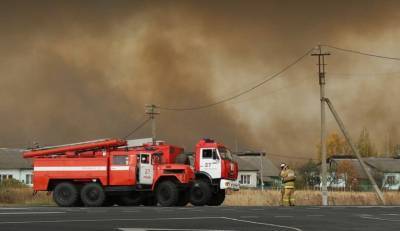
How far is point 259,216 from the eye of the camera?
19.5 metres

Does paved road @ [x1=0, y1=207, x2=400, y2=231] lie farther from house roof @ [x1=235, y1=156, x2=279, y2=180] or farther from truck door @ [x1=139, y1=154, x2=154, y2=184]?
house roof @ [x1=235, y1=156, x2=279, y2=180]

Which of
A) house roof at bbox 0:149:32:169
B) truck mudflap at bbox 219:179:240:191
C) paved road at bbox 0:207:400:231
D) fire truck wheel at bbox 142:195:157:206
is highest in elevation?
house roof at bbox 0:149:32:169

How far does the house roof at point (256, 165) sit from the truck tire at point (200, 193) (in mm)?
76157

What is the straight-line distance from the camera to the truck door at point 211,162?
29.8 m

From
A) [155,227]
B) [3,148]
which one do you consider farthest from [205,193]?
[3,148]

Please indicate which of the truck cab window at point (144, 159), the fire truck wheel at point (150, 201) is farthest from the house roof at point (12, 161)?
the truck cab window at point (144, 159)

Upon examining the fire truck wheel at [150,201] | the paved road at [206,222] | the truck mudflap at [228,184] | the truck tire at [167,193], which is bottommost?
A: the paved road at [206,222]

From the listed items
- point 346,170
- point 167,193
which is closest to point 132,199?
point 167,193

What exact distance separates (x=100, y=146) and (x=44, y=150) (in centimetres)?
264

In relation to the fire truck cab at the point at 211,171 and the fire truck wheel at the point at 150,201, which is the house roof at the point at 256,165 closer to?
the fire truck wheel at the point at 150,201

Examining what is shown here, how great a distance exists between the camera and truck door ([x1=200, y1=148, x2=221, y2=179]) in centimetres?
2981

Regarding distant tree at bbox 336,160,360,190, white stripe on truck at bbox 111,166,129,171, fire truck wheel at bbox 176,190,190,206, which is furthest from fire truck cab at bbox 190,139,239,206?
distant tree at bbox 336,160,360,190

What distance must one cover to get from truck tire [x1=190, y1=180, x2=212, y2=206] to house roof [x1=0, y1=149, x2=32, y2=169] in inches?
2553

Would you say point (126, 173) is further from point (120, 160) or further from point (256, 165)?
point (256, 165)
